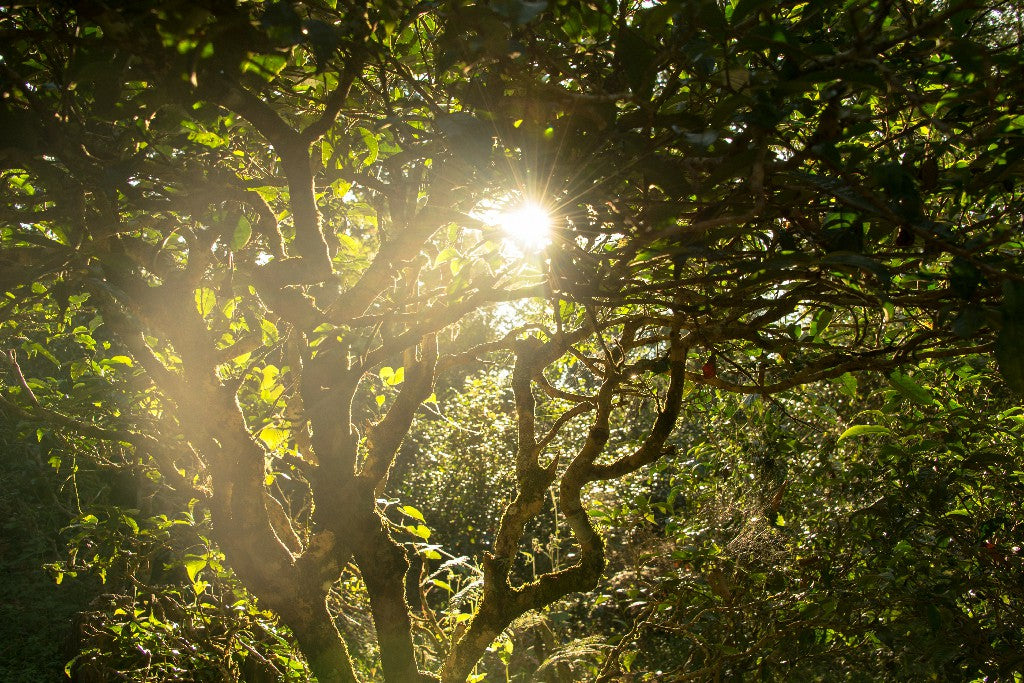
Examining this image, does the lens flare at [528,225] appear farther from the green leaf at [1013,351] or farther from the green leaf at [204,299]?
the green leaf at [204,299]

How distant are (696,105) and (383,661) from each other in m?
1.80

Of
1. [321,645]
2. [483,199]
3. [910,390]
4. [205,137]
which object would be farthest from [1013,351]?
[321,645]

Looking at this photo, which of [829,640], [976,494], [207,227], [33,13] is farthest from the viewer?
[829,640]

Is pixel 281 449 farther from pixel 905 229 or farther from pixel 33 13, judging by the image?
pixel 905 229

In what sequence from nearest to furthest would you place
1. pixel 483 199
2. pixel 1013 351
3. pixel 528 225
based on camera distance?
pixel 1013 351 → pixel 528 225 → pixel 483 199

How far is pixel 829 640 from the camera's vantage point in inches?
119

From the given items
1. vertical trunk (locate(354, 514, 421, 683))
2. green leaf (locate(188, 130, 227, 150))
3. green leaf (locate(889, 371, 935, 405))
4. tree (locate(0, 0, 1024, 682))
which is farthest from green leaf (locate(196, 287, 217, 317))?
green leaf (locate(889, 371, 935, 405))

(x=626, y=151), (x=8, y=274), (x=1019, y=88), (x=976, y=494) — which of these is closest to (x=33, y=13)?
(x=8, y=274)

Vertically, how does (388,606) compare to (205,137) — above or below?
below

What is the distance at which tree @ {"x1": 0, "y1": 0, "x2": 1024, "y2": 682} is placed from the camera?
995 millimetres

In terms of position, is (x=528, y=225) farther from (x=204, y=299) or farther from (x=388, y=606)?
(x=388, y=606)

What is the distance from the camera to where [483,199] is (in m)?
1.68

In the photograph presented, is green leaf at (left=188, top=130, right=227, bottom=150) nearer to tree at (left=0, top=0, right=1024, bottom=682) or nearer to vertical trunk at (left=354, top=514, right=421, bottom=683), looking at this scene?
→ tree at (left=0, top=0, right=1024, bottom=682)

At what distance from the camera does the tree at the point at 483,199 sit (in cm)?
99
